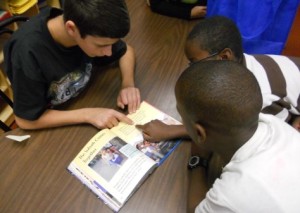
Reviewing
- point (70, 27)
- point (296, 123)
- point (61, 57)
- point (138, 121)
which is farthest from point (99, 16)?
point (296, 123)

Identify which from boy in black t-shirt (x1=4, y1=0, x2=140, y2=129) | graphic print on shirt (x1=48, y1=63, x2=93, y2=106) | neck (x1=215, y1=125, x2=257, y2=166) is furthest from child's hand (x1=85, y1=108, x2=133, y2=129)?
neck (x1=215, y1=125, x2=257, y2=166)

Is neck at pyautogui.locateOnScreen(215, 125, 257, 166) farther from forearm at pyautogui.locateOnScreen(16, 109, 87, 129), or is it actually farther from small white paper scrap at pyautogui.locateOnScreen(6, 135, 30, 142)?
small white paper scrap at pyautogui.locateOnScreen(6, 135, 30, 142)

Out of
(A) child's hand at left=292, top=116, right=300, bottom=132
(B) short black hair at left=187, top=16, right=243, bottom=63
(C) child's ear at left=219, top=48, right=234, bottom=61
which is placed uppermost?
(B) short black hair at left=187, top=16, right=243, bottom=63

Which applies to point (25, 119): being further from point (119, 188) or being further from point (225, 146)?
point (225, 146)

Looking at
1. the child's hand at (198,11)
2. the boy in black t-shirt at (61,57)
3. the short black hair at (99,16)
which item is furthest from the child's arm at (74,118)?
the child's hand at (198,11)

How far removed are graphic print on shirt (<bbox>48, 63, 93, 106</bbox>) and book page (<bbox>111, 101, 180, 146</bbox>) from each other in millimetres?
239

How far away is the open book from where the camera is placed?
774 millimetres

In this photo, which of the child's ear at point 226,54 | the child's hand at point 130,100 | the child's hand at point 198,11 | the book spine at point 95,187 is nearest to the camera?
the book spine at point 95,187

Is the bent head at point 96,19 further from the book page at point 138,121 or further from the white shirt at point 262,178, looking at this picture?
the white shirt at point 262,178

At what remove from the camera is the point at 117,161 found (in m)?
0.82

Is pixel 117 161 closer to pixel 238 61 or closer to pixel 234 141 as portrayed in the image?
pixel 234 141

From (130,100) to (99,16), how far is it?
311 millimetres

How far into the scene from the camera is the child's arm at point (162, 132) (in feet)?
2.90

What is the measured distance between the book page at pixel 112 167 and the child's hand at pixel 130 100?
5.6 inches
